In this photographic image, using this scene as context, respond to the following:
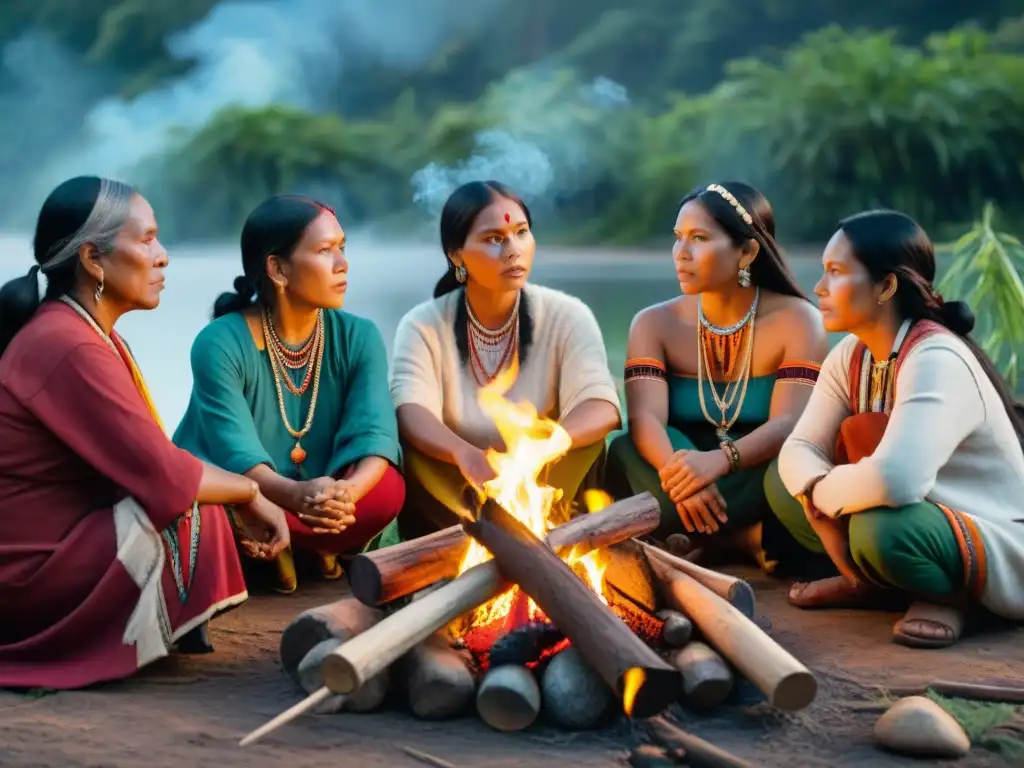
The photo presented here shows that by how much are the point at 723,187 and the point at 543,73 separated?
4.31 metres

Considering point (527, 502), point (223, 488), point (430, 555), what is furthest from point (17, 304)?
point (527, 502)

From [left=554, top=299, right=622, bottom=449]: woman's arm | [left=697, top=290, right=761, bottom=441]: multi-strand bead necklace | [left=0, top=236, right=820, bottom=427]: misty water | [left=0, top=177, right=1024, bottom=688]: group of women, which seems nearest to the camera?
[left=0, top=177, right=1024, bottom=688]: group of women

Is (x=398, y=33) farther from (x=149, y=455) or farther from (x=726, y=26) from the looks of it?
(x=149, y=455)

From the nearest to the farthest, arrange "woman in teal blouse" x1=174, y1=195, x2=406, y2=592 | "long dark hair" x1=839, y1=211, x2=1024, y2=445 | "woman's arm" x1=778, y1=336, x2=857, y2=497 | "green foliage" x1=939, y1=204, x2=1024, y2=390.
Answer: "long dark hair" x1=839, y1=211, x2=1024, y2=445, "woman's arm" x1=778, y1=336, x2=857, y2=497, "woman in teal blouse" x1=174, y1=195, x2=406, y2=592, "green foliage" x1=939, y1=204, x2=1024, y2=390

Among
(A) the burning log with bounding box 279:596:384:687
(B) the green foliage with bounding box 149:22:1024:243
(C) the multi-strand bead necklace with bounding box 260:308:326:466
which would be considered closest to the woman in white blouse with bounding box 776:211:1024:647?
(A) the burning log with bounding box 279:596:384:687

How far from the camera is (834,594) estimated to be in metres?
4.71

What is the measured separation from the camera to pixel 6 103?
888cm

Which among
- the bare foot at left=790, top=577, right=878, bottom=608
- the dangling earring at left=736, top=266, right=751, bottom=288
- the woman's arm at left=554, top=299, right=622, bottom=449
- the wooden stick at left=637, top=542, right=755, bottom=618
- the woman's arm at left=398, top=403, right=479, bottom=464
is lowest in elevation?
the bare foot at left=790, top=577, right=878, bottom=608

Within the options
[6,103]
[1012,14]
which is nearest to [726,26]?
[1012,14]

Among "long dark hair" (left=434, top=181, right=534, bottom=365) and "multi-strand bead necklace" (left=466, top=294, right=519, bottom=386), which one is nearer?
"long dark hair" (left=434, top=181, right=534, bottom=365)

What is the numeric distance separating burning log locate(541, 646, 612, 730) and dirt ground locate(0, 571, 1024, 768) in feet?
0.14

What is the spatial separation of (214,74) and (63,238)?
17.7 feet

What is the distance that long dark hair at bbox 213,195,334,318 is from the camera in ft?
16.0

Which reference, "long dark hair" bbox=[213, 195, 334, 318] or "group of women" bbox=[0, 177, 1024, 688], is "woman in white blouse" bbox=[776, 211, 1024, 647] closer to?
"group of women" bbox=[0, 177, 1024, 688]
